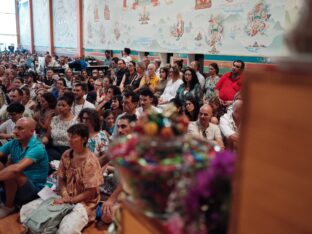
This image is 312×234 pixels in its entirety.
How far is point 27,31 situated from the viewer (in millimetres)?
Result: 16188

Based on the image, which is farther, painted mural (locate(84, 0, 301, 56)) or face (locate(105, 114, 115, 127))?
painted mural (locate(84, 0, 301, 56))

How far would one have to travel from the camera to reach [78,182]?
2404mm

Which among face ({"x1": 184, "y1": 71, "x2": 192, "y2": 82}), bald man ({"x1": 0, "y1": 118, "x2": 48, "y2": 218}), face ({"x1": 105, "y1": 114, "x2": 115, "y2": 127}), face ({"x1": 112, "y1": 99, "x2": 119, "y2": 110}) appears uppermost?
face ({"x1": 184, "y1": 71, "x2": 192, "y2": 82})

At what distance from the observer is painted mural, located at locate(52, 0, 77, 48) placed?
11.5 m

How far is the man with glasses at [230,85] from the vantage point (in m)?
4.15

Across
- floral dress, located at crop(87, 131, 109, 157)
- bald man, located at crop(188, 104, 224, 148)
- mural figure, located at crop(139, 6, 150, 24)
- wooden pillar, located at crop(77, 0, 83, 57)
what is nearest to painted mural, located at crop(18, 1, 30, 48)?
wooden pillar, located at crop(77, 0, 83, 57)

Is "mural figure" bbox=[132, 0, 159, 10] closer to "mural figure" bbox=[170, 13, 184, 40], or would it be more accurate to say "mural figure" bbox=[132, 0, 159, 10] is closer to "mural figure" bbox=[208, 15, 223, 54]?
"mural figure" bbox=[170, 13, 184, 40]

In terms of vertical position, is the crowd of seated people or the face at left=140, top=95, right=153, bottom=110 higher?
the face at left=140, top=95, right=153, bottom=110

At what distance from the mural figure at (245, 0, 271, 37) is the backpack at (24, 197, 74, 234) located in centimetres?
406

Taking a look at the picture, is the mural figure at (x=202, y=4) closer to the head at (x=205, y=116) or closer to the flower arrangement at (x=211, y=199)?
the head at (x=205, y=116)

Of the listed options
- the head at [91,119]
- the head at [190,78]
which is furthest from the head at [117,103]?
the head at [190,78]

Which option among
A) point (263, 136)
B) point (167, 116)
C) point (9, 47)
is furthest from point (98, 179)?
point (9, 47)

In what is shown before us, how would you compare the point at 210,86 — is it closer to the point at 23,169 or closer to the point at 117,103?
the point at 117,103

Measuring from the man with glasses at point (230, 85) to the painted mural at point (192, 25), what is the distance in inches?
24.4
